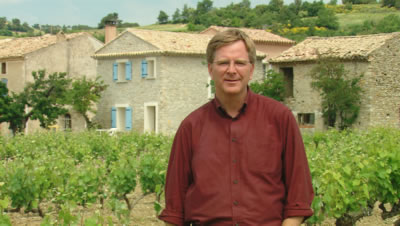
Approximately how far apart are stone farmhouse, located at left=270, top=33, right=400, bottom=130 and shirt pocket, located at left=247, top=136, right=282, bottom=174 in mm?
19609

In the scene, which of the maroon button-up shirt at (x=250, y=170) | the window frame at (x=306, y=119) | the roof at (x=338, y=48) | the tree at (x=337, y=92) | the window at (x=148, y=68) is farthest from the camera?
the window at (x=148, y=68)

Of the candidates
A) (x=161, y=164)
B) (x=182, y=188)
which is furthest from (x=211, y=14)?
(x=182, y=188)

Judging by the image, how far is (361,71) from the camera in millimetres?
22250

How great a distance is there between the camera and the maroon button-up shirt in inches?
115

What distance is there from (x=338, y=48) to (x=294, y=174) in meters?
21.0

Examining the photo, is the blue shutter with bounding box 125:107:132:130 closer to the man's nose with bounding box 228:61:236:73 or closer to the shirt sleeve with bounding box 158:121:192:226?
the shirt sleeve with bounding box 158:121:192:226

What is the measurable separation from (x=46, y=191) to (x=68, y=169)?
1.90 feet

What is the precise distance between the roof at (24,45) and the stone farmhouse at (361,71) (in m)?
12.6

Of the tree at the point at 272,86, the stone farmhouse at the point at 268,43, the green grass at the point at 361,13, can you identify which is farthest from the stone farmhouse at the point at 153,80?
the green grass at the point at 361,13

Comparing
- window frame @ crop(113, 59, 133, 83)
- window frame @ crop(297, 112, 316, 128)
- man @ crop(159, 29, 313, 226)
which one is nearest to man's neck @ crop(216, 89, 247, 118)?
man @ crop(159, 29, 313, 226)

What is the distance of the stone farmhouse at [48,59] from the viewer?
3056 cm

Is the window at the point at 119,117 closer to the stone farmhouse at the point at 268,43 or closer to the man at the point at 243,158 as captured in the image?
the stone farmhouse at the point at 268,43

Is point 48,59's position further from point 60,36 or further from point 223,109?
point 223,109

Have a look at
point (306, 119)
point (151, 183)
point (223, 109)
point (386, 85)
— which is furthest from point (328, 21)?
point (223, 109)
